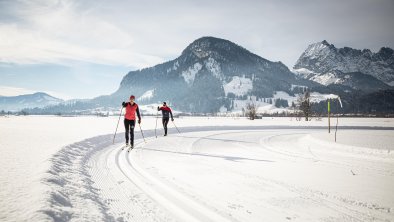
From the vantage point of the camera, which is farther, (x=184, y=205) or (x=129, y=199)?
(x=129, y=199)

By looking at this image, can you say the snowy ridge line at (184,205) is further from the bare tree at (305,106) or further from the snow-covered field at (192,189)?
the bare tree at (305,106)

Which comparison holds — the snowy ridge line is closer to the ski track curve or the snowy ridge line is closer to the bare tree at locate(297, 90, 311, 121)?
the ski track curve

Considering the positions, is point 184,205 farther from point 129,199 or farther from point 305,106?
point 305,106

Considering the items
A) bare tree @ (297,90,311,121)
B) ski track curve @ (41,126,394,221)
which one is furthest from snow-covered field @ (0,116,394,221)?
bare tree @ (297,90,311,121)

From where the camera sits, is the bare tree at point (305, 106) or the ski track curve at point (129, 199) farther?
the bare tree at point (305, 106)

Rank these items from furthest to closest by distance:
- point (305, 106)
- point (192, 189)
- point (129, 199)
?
point (305, 106) → point (192, 189) → point (129, 199)

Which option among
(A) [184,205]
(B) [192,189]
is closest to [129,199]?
(A) [184,205]

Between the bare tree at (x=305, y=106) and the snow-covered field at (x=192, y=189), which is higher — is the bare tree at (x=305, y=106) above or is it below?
above

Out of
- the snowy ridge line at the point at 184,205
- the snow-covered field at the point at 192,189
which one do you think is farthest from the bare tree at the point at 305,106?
the snowy ridge line at the point at 184,205

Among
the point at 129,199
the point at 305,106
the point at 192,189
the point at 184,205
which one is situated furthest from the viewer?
the point at 305,106

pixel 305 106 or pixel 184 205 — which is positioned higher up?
pixel 305 106

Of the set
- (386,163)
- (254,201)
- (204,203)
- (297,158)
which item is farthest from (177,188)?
(386,163)

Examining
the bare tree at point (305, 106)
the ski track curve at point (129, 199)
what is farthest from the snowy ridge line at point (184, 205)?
the bare tree at point (305, 106)

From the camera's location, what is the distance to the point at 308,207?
4.57m
